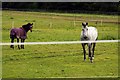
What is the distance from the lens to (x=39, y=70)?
10180 mm

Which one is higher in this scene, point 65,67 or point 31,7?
point 31,7

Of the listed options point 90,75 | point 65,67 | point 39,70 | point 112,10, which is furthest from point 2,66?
point 112,10

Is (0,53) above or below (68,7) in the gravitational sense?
below

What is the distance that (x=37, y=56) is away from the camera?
13.3 metres

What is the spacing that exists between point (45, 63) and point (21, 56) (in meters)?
1.94

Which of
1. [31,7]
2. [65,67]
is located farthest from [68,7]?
[65,67]

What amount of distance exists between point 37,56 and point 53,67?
101 inches

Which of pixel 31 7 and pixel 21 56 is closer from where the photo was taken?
pixel 21 56

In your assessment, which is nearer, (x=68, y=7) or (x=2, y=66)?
(x=2, y=66)

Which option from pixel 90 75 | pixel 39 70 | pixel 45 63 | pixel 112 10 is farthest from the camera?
pixel 112 10

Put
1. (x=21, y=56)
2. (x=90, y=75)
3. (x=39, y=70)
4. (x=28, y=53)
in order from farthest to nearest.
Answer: (x=28, y=53)
(x=21, y=56)
(x=39, y=70)
(x=90, y=75)

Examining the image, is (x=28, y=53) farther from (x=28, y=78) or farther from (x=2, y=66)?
(x=28, y=78)

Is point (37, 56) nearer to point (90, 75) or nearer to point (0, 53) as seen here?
point (0, 53)

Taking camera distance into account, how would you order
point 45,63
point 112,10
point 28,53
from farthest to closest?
point 112,10 < point 28,53 < point 45,63
